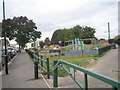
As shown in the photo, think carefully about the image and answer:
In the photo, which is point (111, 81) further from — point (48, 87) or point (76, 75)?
point (48, 87)

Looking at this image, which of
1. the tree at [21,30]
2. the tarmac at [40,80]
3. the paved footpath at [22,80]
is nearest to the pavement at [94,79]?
the tarmac at [40,80]

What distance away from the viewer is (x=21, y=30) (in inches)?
2093

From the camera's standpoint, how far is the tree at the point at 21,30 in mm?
50972

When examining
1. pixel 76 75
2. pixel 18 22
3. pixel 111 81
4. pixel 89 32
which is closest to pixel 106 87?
pixel 76 75

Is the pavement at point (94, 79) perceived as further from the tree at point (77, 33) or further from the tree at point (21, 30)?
the tree at point (77, 33)

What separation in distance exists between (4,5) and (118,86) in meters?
11.1

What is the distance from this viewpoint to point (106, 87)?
6.30m

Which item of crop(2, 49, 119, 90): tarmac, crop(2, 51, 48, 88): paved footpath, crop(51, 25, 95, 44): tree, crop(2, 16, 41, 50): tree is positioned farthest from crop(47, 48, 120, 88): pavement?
A: crop(51, 25, 95, 44): tree

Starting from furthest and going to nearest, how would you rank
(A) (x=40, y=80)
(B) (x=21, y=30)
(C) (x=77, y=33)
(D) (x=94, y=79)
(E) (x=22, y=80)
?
(C) (x=77, y=33) < (B) (x=21, y=30) < (E) (x=22, y=80) < (A) (x=40, y=80) < (D) (x=94, y=79)

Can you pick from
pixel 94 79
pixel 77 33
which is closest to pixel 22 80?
pixel 94 79

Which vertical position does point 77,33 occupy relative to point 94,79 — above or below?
above

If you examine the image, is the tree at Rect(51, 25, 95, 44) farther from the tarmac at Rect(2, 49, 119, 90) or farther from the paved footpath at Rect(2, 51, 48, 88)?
the paved footpath at Rect(2, 51, 48, 88)

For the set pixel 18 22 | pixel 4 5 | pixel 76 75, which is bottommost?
pixel 76 75

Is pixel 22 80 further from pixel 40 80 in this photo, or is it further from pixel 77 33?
pixel 77 33
